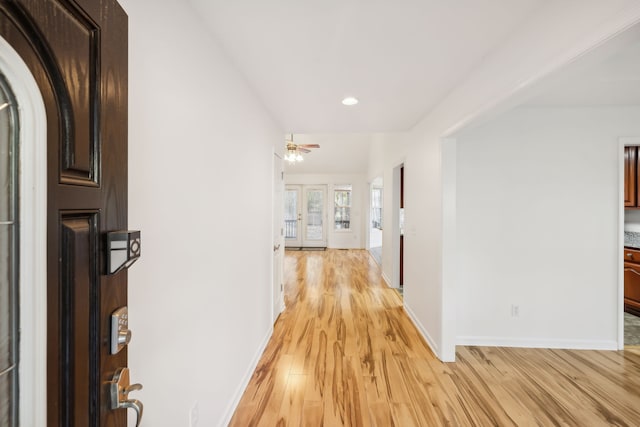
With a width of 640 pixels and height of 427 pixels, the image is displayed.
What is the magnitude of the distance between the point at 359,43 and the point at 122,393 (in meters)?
1.83

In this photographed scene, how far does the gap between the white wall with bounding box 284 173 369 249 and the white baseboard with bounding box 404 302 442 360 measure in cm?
491

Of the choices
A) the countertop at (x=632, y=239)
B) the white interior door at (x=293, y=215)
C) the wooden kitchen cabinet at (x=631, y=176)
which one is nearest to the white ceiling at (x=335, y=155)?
the white interior door at (x=293, y=215)

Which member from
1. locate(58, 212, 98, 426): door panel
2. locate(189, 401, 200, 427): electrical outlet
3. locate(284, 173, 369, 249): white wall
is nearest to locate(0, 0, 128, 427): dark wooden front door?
locate(58, 212, 98, 426): door panel

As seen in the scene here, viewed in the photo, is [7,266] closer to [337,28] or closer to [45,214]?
[45,214]

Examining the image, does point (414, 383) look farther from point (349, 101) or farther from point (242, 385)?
point (349, 101)

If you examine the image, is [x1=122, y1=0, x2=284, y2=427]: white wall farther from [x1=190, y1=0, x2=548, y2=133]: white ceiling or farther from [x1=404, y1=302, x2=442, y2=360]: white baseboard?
Answer: [x1=404, y1=302, x2=442, y2=360]: white baseboard

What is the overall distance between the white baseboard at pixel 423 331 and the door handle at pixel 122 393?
2.42m

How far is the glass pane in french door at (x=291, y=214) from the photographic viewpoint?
852 cm

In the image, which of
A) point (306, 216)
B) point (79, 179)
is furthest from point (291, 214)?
point (79, 179)

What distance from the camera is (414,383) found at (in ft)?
6.86

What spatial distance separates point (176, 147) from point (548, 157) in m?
3.13

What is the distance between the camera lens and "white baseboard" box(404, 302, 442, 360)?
8.17 ft

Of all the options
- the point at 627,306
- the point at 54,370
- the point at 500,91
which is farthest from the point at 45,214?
the point at 627,306

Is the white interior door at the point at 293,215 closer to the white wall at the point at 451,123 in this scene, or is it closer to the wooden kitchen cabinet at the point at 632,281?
the white wall at the point at 451,123
